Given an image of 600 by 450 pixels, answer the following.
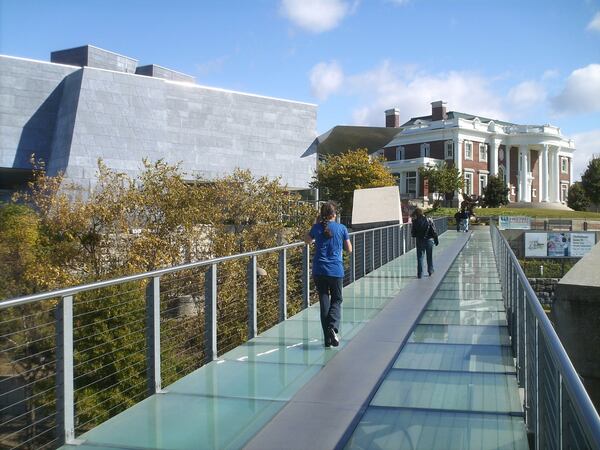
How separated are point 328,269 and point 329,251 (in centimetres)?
20

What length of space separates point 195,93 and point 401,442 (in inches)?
2123

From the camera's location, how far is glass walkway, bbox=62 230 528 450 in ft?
13.7

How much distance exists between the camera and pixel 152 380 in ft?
17.2

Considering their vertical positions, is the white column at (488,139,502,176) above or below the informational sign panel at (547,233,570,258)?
above

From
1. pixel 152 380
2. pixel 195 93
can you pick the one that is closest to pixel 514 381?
pixel 152 380

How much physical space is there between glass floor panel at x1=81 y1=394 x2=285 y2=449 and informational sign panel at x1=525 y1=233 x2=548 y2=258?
45.0 metres

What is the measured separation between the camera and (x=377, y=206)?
23.0 meters

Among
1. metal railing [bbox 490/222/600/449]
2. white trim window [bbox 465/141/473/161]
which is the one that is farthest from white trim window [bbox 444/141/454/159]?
metal railing [bbox 490/222/600/449]

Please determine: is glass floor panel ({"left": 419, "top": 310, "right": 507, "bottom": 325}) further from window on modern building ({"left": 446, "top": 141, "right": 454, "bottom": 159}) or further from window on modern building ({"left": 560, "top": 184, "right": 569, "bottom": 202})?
window on modern building ({"left": 560, "top": 184, "right": 569, "bottom": 202})

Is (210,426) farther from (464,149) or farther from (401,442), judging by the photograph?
(464,149)

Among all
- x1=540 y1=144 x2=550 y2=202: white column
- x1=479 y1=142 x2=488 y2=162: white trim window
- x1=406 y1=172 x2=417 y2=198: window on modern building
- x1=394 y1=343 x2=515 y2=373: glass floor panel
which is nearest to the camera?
x1=394 y1=343 x2=515 y2=373: glass floor panel

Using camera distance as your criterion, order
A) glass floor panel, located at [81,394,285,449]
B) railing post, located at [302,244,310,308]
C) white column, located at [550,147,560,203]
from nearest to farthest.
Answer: glass floor panel, located at [81,394,285,449]
railing post, located at [302,244,310,308]
white column, located at [550,147,560,203]

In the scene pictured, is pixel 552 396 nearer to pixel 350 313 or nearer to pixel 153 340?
pixel 153 340

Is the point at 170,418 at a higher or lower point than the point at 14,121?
lower
